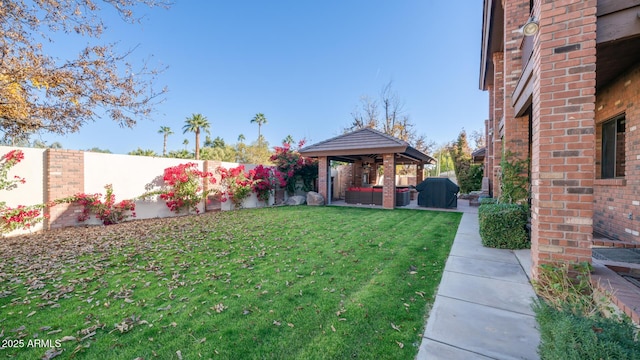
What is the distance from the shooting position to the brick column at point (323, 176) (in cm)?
1325

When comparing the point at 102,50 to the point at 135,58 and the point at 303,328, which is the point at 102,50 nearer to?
the point at 135,58

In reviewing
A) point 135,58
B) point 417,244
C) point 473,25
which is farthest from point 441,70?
point 135,58

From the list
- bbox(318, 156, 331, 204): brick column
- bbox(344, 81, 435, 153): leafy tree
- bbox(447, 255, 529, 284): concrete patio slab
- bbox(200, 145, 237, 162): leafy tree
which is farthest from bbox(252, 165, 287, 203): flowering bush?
bbox(200, 145, 237, 162): leafy tree

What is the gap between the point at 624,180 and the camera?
14.8ft

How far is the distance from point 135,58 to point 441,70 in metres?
21.2

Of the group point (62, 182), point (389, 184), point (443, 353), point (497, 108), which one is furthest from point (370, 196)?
point (62, 182)

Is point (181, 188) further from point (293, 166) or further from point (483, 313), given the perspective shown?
point (483, 313)

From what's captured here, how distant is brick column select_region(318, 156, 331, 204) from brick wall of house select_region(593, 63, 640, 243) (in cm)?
974

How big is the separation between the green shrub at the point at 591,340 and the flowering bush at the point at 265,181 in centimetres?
1174

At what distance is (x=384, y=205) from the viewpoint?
11688 millimetres

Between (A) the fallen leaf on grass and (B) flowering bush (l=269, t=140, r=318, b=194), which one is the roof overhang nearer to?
(B) flowering bush (l=269, t=140, r=318, b=194)

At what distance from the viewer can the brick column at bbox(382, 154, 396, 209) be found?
11.5 metres

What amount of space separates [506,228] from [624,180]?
6.79 feet

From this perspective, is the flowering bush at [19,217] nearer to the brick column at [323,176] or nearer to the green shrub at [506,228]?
the brick column at [323,176]
